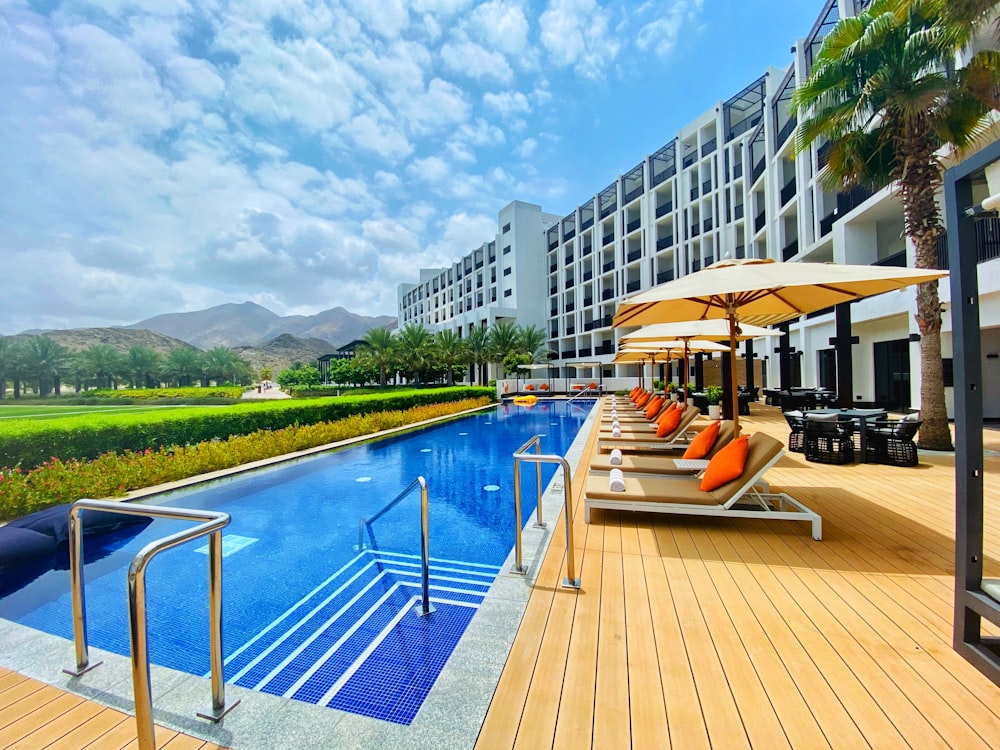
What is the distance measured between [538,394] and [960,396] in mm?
27885

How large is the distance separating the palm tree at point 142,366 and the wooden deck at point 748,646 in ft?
206

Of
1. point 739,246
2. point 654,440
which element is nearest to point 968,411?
point 654,440

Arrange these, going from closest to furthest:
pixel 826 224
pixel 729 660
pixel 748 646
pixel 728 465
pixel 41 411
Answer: pixel 729 660, pixel 748 646, pixel 728 465, pixel 826 224, pixel 41 411

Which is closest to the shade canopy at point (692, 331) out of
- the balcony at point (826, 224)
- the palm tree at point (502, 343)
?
the balcony at point (826, 224)

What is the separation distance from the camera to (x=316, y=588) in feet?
12.8

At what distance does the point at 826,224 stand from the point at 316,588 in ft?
64.2

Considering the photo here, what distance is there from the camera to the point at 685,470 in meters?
5.30

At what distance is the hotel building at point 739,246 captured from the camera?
12367mm

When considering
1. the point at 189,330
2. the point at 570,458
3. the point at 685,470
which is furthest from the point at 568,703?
the point at 189,330

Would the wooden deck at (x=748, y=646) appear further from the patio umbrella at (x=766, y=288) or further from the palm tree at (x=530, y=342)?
the palm tree at (x=530, y=342)

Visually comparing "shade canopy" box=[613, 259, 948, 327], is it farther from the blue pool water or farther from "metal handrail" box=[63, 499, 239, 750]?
"metal handrail" box=[63, 499, 239, 750]

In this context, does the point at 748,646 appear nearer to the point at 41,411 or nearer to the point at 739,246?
the point at 739,246

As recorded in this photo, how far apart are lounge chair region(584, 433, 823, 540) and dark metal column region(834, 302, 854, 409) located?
22.3ft

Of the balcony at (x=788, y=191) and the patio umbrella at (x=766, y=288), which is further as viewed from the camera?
the balcony at (x=788, y=191)
